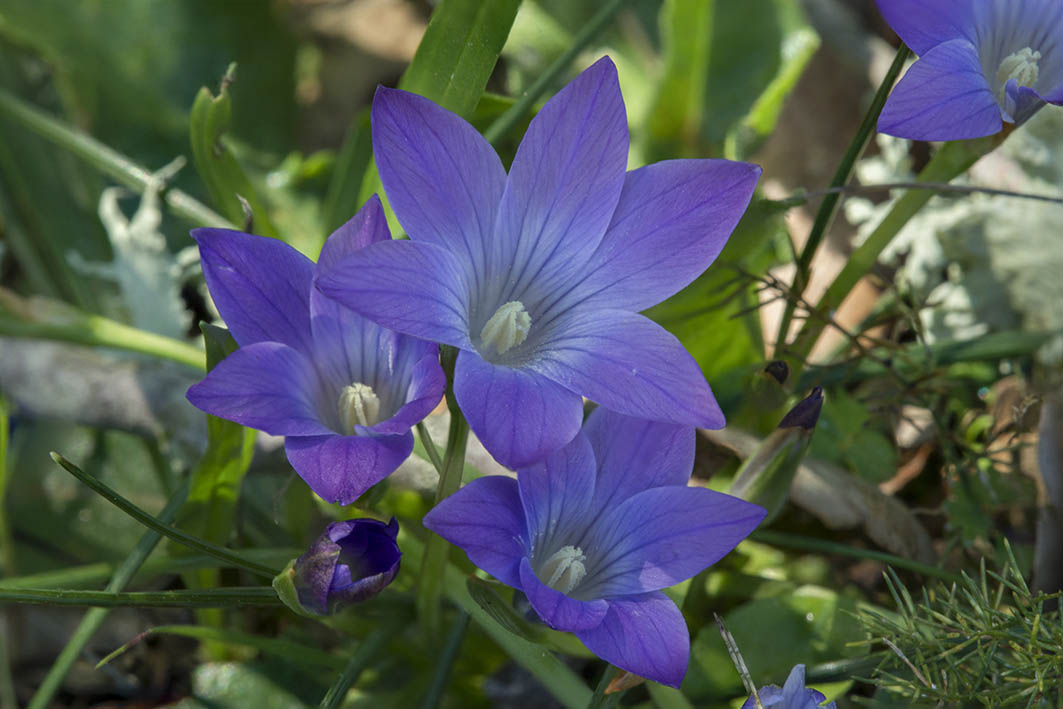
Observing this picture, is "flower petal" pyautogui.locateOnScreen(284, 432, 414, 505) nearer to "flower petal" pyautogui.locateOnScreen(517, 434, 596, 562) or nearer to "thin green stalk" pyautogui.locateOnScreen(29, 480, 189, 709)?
"flower petal" pyautogui.locateOnScreen(517, 434, 596, 562)

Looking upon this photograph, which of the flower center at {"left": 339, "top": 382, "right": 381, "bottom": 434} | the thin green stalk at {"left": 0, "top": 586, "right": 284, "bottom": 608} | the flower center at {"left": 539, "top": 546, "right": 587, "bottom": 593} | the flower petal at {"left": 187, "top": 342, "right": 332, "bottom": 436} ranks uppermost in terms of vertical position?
the flower petal at {"left": 187, "top": 342, "right": 332, "bottom": 436}

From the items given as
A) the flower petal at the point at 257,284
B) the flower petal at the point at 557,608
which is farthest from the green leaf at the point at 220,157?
the flower petal at the point at 557,608

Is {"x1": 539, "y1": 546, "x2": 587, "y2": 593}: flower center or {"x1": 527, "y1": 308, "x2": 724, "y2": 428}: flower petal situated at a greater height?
{"x1": 527, "y1": 308, "x2": 724, "y2": 428}: flower petal

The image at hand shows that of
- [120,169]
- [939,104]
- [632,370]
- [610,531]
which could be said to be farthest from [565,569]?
[120,169]

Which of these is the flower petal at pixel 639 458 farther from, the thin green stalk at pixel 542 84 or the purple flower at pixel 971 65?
the thin green stalk at pixel 542 84

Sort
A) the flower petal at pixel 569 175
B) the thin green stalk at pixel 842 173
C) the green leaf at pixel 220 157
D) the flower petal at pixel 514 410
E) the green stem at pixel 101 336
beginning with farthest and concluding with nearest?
the green stem at pixel 101 336 < the green leaf at pixel 220 157 < the thin green stalk at pixel 842 173 < the flower petal at pixel 569 175 < the flower petal at pixel 514 410

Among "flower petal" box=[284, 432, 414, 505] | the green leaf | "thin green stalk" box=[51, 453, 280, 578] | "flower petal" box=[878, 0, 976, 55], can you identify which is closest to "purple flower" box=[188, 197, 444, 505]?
"flower petal" box=[284, 432, 414, 505]

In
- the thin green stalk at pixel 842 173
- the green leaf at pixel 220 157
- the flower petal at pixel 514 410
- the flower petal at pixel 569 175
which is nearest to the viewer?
the flower petal at pixel 514 410

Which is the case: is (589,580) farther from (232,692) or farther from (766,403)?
(232,692)
